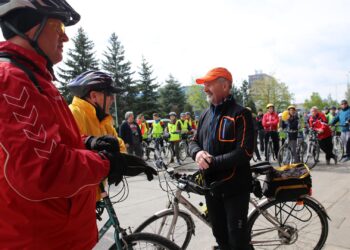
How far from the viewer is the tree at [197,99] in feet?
193

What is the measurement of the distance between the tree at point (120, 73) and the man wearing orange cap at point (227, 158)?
150ft

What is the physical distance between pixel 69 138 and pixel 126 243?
1.13 meters

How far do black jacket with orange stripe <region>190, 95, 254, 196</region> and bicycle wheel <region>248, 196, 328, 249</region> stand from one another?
0.70m

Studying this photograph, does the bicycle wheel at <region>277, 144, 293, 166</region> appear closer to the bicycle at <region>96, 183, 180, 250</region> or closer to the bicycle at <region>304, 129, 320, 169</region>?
the bicycle at <region>304, 129, 320, 169</region>

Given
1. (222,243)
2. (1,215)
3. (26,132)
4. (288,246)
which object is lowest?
Result: (288,246)

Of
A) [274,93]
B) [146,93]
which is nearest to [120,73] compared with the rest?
[146,93]

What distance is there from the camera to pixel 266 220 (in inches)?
134

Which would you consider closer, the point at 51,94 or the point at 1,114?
the point at 1,114

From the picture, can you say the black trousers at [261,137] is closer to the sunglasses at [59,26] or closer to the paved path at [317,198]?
the paved path at [317,198]

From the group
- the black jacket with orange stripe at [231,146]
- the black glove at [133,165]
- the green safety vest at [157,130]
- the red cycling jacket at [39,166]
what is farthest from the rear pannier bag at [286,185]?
the green safety vest at [157,130]

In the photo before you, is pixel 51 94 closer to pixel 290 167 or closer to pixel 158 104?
pixel 290 167

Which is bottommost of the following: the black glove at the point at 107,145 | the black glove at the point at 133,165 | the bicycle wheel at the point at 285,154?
the bicycle wheel at the point at 285,154

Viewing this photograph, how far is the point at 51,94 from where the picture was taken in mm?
1434

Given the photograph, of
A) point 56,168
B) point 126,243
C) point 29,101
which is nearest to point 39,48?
point 29,101
